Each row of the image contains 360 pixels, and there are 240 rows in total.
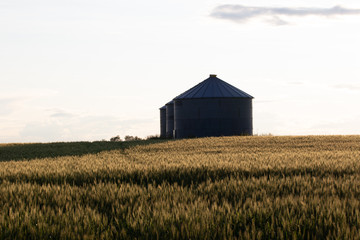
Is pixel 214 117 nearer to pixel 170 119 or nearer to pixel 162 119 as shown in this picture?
pixel 170 119

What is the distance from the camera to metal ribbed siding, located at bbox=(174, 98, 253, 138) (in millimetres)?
41906

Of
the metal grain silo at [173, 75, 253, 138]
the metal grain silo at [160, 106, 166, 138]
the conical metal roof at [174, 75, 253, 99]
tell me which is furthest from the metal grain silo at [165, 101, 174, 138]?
the conical metal roof at [174, 75, 253, 99]

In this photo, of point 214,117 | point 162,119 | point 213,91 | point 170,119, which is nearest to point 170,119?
point 170,119

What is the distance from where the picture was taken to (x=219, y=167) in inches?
509

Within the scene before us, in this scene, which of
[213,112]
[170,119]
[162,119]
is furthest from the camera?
[162,119]

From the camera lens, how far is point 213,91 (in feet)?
141

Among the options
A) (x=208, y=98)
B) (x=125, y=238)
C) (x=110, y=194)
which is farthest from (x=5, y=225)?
(x=208, y=98)

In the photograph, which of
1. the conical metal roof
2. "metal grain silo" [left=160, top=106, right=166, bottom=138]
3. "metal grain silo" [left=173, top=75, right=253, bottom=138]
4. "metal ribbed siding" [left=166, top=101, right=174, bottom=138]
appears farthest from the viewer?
"metal grain silo" [left=160, top=106, right=166, bottom=138]

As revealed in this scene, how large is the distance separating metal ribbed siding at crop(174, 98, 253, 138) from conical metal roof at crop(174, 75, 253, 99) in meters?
0.43

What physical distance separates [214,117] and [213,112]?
1.58 ft

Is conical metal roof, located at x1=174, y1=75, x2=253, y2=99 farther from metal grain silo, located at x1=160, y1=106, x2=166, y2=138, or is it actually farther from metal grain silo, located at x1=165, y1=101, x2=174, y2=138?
metal grain silo, located at x1=160, y1=106, x2=166, y2=138

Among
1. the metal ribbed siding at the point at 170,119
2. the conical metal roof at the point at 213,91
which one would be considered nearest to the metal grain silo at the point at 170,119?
the metal ribbed siding at the point at 170,119

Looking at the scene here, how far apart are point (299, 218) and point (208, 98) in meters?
36.1

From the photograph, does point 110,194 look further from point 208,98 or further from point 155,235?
point 208,98
